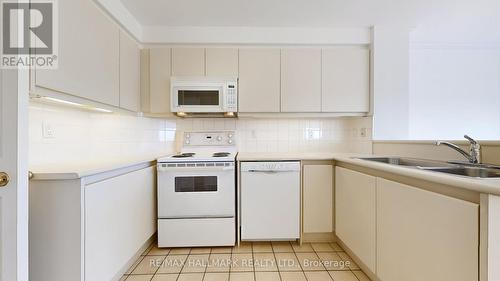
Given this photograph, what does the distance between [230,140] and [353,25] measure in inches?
69.6

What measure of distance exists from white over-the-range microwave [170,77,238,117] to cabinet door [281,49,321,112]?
1.72ft

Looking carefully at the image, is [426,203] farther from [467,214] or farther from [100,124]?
[100,124]

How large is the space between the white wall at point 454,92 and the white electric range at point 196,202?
239cm

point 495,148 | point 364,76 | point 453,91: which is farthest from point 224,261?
point 453,91

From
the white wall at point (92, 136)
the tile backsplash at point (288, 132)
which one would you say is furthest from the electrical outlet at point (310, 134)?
the white wall at point (92, 136)

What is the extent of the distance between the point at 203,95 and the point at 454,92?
294cm

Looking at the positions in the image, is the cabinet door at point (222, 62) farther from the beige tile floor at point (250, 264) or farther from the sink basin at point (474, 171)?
the sink basin at point (474, 171)

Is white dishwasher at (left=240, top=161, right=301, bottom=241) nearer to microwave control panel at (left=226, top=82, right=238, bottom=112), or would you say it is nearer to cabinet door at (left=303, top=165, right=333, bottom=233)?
cabinet door at (left=303, top=165, right=333, bottom=233)

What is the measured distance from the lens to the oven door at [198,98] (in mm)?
2389

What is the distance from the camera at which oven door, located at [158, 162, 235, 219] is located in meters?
2.17

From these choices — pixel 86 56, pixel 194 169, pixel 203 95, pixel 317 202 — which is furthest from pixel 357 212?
pixel 86 56

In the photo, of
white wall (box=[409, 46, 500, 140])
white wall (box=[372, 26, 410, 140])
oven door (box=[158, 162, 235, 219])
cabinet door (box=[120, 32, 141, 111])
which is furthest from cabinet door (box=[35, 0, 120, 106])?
white wall (box=[409, 46, 500, 140])

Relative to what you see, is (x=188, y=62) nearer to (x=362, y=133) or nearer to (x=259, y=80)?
(x=259, y=80)

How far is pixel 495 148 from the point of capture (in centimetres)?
143
